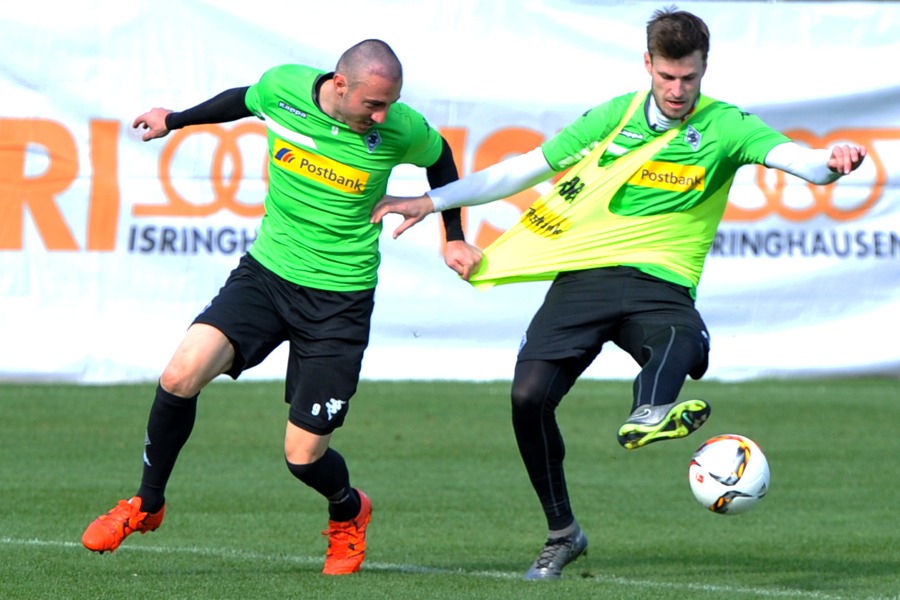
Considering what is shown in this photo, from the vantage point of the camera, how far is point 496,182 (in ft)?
23.1

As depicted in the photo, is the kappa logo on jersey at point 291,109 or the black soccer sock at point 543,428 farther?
the kappa logo on jersey at point 291,109

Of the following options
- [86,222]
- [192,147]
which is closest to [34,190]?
[86,222]

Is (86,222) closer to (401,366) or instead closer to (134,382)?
(134,382)

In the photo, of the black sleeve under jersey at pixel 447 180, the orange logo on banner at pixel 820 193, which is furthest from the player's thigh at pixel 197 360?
the orange logo on banner at pixel 820 193

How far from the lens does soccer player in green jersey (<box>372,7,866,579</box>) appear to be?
21.9ft

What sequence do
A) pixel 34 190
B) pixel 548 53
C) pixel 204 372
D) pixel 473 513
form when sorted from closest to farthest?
pixel 204 372
pixel 473 513
pixel 34 190
pixel 548 53

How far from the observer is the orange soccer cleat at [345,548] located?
7.13m

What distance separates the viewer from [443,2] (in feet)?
44.5

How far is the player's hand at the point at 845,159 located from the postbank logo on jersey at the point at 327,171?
198 centimetres

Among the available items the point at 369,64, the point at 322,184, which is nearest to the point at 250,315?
the point at 322,184

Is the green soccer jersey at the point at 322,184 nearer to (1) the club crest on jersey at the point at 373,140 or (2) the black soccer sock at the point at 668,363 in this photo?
(1) the club crest on jersey at the point at 373,140

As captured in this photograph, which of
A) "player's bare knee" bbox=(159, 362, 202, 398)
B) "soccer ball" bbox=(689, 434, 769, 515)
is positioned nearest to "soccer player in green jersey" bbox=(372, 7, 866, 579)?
"soccer ball" bbox=(689, 434, 769, 515)

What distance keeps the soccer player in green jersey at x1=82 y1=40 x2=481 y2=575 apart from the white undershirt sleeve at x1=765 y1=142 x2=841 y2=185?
1413 mm

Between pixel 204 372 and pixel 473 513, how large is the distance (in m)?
2.47
